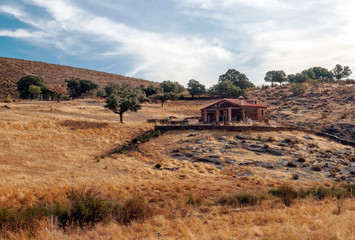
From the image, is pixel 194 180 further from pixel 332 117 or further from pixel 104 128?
pixel 332 117

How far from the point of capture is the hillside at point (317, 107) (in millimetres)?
52263

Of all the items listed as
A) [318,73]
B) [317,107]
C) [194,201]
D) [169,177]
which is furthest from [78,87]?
[318,73]

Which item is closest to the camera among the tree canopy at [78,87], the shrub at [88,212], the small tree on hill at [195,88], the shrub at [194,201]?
the shrub at [88,212]

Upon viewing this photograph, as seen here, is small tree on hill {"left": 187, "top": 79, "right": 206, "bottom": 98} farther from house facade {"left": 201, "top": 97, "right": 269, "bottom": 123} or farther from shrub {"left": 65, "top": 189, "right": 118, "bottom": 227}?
shrub {"left": 65, "top": 189, "right": 118, "bottom": 227}

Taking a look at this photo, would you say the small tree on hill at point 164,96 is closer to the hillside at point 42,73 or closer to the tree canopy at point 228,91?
the tree canopy at point 228,91

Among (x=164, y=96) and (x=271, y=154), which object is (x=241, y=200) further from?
(x=164, y=96)

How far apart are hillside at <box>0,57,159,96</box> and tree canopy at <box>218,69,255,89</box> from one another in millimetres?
52720

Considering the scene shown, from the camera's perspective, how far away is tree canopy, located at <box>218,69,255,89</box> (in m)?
104

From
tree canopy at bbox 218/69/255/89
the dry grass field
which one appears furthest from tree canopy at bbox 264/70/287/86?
the dry grass field

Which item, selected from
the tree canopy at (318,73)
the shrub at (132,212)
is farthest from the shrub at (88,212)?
the tree canopy at (318,73)

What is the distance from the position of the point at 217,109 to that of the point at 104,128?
22.4 metres

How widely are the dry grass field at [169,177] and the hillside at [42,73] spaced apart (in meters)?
54.1

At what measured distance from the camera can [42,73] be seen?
106m

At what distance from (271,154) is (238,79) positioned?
8108cm
